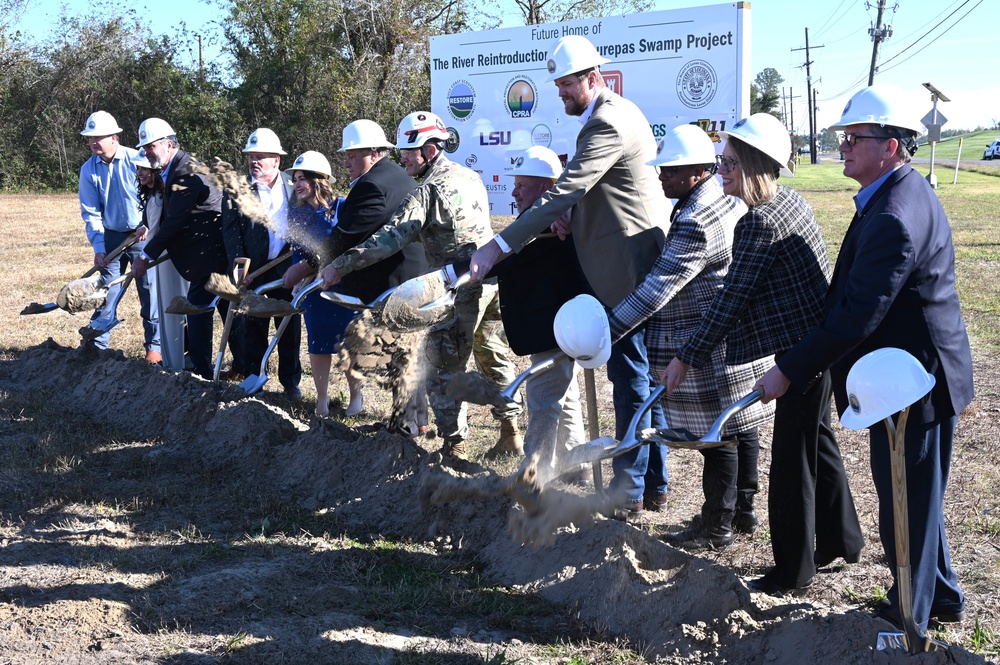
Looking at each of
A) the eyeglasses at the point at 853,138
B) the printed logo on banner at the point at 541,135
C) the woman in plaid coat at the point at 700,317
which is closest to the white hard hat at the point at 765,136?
the eyeglasses at the point at 853,138

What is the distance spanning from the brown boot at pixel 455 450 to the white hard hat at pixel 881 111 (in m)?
2.94

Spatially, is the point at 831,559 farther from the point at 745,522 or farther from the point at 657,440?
the point at 657,440

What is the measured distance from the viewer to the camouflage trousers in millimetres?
5531

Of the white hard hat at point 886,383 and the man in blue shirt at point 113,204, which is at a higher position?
the man in blue shirt at point 113,204

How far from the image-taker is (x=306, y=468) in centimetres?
564

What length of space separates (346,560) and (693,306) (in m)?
1.95

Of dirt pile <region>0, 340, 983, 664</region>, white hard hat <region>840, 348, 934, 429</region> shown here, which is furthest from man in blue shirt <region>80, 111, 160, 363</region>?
white hard hat <region>840, 348, 934, 429</region>

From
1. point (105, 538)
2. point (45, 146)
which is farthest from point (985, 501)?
point (45, 146)

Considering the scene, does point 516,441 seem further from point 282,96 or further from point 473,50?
point 282,96

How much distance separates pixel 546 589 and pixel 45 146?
3315cm

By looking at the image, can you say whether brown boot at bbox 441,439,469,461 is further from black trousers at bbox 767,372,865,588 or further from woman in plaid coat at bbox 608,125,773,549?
black trousers at bbox 767,372,865,588

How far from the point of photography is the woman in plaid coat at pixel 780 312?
372 centimetres

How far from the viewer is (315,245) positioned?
6.36 meters

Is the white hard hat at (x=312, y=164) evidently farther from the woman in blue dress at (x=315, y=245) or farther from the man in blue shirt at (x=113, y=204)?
the man in blue shirt at (x=113, y=204)
